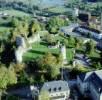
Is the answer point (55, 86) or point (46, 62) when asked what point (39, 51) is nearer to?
point (46, 62)

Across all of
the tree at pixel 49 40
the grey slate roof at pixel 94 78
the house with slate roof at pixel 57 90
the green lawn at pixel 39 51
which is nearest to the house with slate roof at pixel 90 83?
the grey slate roof at pixel 94 78

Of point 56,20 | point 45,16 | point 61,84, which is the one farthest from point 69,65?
point 45,16

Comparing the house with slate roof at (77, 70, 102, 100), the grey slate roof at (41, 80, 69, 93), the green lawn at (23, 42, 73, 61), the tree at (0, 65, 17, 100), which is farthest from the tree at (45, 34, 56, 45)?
the grey slate roof at (41, 80, 69, 93)

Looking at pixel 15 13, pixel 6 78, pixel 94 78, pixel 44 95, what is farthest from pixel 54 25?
pixel 44 95

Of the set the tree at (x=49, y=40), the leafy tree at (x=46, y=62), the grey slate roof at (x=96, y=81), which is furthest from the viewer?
the tree at (x=49, y=40)

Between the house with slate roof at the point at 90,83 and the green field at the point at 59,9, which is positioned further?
the green field at the point at 59,9

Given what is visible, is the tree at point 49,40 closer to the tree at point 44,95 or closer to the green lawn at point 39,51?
the green lawn at point 39,51

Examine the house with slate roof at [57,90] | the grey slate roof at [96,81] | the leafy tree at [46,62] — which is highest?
the leafy tree at [46,62]

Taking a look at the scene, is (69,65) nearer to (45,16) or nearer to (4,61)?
(4,61)
